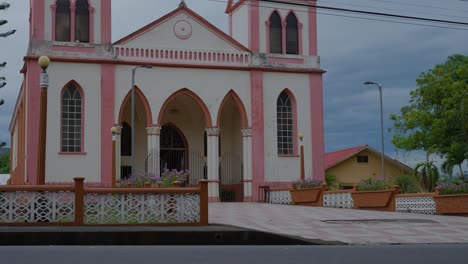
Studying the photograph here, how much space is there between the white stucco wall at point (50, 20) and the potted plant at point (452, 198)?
58.0 ft

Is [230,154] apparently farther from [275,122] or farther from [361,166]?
[361,166]

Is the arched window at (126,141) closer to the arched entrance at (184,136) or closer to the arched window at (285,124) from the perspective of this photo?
the arched entrance at (184,136)

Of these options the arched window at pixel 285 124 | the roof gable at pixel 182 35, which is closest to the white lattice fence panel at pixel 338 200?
the arched window at pixel 285 124

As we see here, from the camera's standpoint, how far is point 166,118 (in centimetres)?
3784

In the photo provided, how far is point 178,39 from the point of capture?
3447 cm

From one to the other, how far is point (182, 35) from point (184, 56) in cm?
103

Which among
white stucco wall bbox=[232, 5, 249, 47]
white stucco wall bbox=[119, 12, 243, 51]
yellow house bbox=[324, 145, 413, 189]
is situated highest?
white stucco wall bbox=[232, 5, 249, 47]

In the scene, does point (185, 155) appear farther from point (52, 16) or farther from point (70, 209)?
point (70, 209)

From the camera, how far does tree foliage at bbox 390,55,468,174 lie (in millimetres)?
42191

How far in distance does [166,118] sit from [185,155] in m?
2.19

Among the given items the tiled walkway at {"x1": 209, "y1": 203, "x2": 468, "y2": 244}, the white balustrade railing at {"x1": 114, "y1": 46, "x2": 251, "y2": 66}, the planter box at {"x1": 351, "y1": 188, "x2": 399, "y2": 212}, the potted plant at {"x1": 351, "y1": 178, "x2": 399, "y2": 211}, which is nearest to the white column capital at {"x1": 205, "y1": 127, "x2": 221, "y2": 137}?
the white balustrade railing at {"x1": 114, "y1": 46, "x2": 251, "y2": 66}

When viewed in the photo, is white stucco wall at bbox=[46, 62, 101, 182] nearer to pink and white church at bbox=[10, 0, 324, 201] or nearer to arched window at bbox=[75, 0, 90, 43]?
pink and white church at bbox=[10, 0, 324, 201]

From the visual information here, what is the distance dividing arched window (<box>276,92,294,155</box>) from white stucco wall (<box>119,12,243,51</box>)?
3.54 m

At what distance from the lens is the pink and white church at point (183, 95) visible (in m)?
32.6
